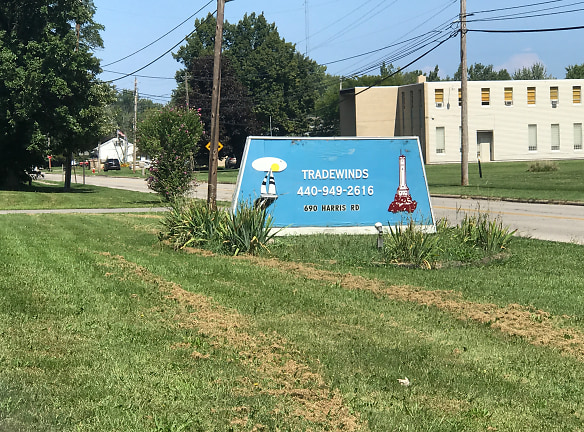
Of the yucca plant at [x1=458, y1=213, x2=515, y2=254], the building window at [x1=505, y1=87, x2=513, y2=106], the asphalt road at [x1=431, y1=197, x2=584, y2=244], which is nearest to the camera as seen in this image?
the yucca plant at [x1=458, y1=213, x2=515, y2=254]

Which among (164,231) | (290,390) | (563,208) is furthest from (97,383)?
(563,208)

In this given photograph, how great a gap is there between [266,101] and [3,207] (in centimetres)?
7168

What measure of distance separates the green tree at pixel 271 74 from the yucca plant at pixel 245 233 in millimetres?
84093

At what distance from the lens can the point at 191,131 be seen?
2980 centimetres

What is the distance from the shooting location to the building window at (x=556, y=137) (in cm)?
7300

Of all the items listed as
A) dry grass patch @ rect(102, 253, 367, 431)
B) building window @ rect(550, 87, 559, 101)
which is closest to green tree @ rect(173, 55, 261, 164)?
building window @ rect(550, 87, 559, 101)

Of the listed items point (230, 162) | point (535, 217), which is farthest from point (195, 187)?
point (230, 162)

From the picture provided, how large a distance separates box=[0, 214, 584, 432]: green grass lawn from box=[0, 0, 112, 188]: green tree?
2545cm

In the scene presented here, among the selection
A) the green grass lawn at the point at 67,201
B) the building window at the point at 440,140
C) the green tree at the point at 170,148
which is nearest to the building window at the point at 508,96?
the building window at the point at 440,140

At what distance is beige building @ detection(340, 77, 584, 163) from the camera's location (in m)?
71.5

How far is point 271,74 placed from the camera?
326 ft

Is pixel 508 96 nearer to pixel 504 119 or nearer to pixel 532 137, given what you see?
pixel 504 119

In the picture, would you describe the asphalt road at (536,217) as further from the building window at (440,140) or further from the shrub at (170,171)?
the building window at (440,140)

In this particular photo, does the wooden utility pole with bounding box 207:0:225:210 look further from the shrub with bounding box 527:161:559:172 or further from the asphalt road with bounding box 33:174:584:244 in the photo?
the shrub with bounding box 527:161:559:172
